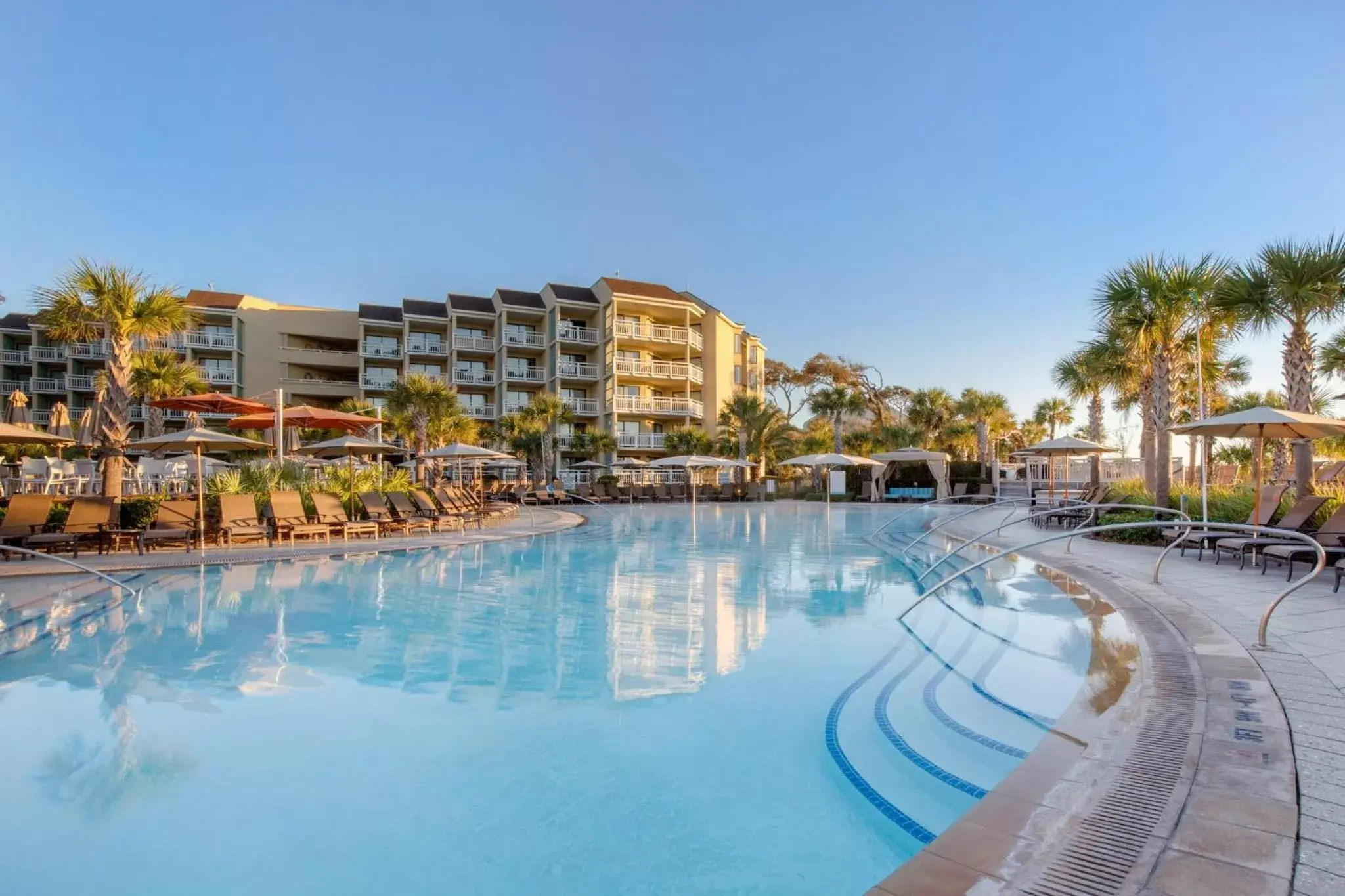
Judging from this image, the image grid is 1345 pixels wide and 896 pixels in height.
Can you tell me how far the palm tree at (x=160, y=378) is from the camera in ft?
87.4

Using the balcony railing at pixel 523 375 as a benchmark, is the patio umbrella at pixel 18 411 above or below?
below

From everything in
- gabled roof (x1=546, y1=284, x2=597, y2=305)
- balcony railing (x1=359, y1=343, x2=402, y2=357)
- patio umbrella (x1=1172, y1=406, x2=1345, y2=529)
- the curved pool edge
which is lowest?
the curved pool edge

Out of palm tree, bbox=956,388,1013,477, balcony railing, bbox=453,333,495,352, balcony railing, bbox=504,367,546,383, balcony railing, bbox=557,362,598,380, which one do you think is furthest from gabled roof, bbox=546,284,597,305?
palm tree, bbox=956,388,1013,477

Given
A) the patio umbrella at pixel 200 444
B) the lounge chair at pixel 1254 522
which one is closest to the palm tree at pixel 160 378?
the patio umbrella at pixel 200 444

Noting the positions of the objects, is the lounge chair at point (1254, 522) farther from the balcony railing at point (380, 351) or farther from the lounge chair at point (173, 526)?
the balcony railing at point (380, 351)

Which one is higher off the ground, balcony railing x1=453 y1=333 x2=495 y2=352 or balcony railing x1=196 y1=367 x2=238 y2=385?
balcony railing x1=453 y1=333 x2=495 y2=352

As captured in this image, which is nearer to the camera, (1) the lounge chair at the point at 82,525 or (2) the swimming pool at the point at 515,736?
(2) the swimming pool at the point at 515,736

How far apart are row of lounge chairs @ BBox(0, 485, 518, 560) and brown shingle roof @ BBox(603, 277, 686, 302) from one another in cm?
2499

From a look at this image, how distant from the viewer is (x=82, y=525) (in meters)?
10.9

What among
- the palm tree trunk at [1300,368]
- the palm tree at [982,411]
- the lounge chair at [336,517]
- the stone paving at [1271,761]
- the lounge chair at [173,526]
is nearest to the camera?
the stone paving at [1271,761]

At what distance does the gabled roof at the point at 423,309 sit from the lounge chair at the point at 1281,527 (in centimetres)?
4044

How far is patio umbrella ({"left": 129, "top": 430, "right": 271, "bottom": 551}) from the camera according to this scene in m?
11.8

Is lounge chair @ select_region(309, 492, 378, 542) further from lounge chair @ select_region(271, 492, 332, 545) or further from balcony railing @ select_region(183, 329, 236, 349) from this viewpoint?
balcony railing @ select_region(183, 329, 236, 349)

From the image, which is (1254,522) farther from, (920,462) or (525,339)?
(525,339)
